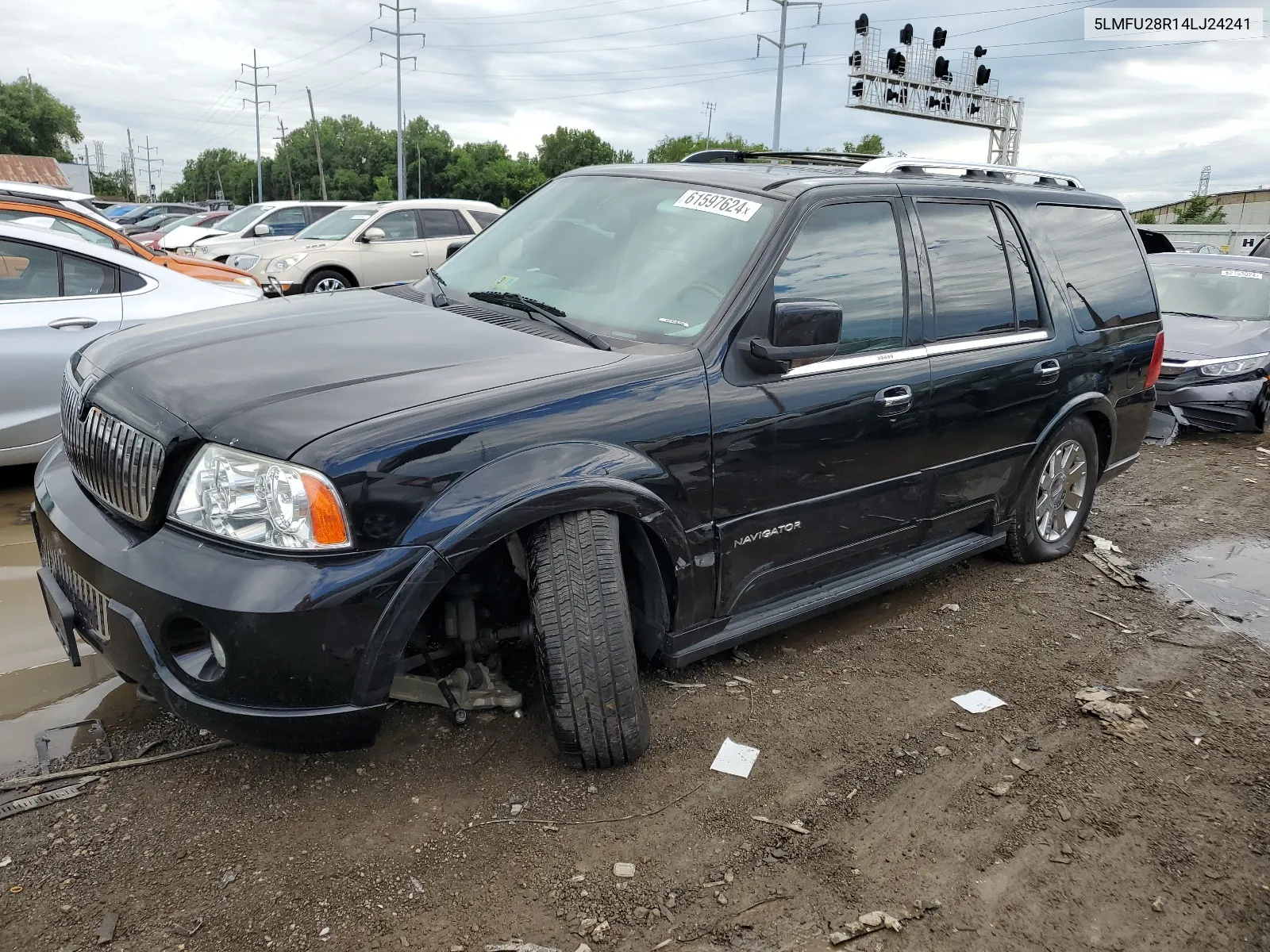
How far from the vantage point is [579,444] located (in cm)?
Answer: 276

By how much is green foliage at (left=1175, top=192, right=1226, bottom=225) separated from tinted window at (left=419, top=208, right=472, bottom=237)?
4513 cm

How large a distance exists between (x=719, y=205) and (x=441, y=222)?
34.3ft

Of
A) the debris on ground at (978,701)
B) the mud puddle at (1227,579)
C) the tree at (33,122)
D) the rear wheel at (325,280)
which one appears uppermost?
the tree at (33,122)

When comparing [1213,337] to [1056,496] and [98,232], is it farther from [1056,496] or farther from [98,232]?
[98,232]

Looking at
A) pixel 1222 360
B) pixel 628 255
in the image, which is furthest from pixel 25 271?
pixel 1222 360

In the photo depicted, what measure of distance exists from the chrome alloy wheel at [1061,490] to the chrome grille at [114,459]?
388 cm

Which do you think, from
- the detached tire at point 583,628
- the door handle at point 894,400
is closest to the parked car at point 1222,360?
the door handle at point 894,400

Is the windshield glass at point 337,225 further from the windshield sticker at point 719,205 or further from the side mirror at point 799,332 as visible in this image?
the side mirror at point 799,332

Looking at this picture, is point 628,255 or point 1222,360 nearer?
point 628,255

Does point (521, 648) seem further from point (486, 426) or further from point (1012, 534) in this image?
point (1012, 534)

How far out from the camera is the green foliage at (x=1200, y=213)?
46.9 metres

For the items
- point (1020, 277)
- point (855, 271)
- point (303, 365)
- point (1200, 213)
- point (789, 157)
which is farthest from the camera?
point (1200, 213)

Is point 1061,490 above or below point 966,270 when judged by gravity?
below

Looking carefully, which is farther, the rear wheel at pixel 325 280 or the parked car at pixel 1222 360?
the rear wheel at pixel 325 280
